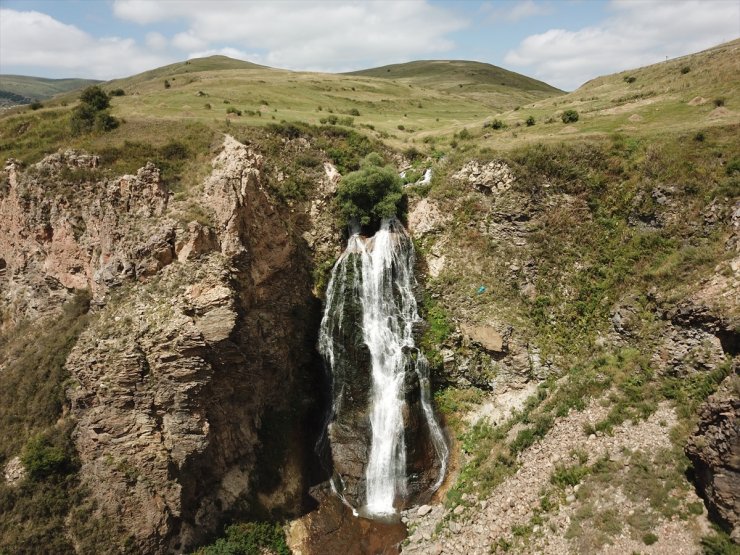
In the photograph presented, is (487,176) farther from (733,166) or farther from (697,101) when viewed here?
(697,101)

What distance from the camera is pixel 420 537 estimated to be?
2588 centimetres

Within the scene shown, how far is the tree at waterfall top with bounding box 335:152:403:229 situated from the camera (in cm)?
3709

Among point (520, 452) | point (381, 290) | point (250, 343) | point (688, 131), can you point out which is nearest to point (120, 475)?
point (250, 343)

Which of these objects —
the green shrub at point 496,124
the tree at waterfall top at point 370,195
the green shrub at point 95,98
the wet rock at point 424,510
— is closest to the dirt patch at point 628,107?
the green shrub at point 496,124

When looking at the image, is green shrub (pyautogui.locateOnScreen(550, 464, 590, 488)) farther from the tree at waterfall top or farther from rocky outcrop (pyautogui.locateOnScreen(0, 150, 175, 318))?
rocky outcrop (pyautogui.locateOnScreen(0, 150, 175, 318))

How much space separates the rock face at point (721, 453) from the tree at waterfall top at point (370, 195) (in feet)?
81.5

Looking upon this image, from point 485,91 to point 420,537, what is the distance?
382 feet

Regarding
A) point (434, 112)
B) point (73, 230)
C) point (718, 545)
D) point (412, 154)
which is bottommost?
point (718, 545)

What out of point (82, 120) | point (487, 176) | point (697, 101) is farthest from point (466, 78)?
point (82, 120)

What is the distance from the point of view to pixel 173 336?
25.5 metres

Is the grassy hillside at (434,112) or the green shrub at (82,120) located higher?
the grassy hillside at (434,112)

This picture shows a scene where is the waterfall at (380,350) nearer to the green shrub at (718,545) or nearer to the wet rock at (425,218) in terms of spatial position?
the wet rock at (425,218)

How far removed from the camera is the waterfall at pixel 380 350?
29.8 m

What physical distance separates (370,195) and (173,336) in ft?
63.7
